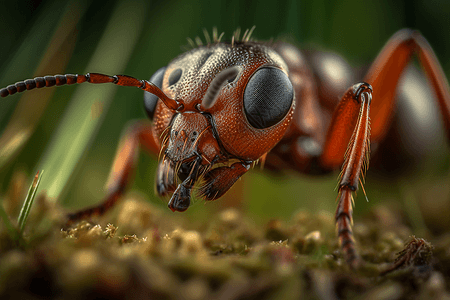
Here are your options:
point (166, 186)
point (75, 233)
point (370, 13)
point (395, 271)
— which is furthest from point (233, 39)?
point (370, 13)

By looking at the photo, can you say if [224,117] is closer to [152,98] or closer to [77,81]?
[152,98]

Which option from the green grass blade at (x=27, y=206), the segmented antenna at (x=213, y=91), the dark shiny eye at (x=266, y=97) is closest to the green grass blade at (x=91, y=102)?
the green grass blade at (x=27, y=206)

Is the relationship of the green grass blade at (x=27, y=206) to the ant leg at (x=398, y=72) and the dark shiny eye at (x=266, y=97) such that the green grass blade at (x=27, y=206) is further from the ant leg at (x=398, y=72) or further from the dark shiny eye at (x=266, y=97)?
the ant leg at (x=398, y=72)

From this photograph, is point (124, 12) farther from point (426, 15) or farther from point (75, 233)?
point (426, 15)

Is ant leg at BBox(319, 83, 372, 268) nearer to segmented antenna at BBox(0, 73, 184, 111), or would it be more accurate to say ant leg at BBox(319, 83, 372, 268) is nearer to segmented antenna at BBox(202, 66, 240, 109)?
segmented antenna at BBox(202, 66, 240, 109)

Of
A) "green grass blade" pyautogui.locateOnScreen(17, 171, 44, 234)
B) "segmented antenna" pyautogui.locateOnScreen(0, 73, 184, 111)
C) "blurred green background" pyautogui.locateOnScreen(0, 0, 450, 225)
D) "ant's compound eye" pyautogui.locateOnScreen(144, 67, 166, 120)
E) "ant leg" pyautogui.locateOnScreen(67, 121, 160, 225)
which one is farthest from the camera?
"blurred green background" pyautogui.locateOnScreen(0, 0, 450, 225)

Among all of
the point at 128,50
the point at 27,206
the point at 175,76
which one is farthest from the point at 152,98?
the point at 128,50

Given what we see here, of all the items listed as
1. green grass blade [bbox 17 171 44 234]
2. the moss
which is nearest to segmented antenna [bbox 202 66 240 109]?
the moss

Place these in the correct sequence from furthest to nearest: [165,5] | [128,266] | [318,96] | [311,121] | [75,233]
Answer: [165,5] → [318,96] → [311,121] → [75,233] → [128,266]
